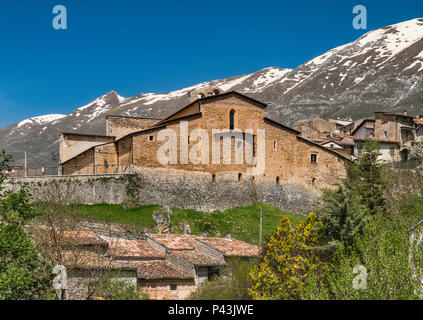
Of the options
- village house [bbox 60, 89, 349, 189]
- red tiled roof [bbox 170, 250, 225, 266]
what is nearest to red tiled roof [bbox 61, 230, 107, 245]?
red tiled roof [bbox 170, 250, 225, 266]

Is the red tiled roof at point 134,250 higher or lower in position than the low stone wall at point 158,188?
lower

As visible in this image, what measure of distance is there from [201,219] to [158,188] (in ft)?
14.9

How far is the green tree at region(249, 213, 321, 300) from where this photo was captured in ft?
62.8

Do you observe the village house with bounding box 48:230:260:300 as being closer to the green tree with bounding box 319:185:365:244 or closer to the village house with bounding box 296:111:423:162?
the green tree with bounding box 319:185:365:244

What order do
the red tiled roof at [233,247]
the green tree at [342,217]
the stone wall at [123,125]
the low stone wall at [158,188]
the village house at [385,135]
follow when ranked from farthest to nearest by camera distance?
the village house at [385,135], the stone wall at [123,125], the low stone wall at [158,188], the red tiled roof at [233,247], the green tree at [342,217]

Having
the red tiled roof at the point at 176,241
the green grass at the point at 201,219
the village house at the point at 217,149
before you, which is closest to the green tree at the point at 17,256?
the red tiled roof at the point at 176,241

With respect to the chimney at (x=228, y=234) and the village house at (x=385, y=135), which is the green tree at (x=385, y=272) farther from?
the village house at (x=385, y=135)

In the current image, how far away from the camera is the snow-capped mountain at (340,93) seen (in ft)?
374

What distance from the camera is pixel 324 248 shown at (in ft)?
65.4

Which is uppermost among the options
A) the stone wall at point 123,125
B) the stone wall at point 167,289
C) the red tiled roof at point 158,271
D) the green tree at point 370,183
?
the stone wall at point 123,125

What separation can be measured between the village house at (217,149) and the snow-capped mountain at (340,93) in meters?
47.7

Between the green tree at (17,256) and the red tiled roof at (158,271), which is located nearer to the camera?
the green tree at (17,256)
